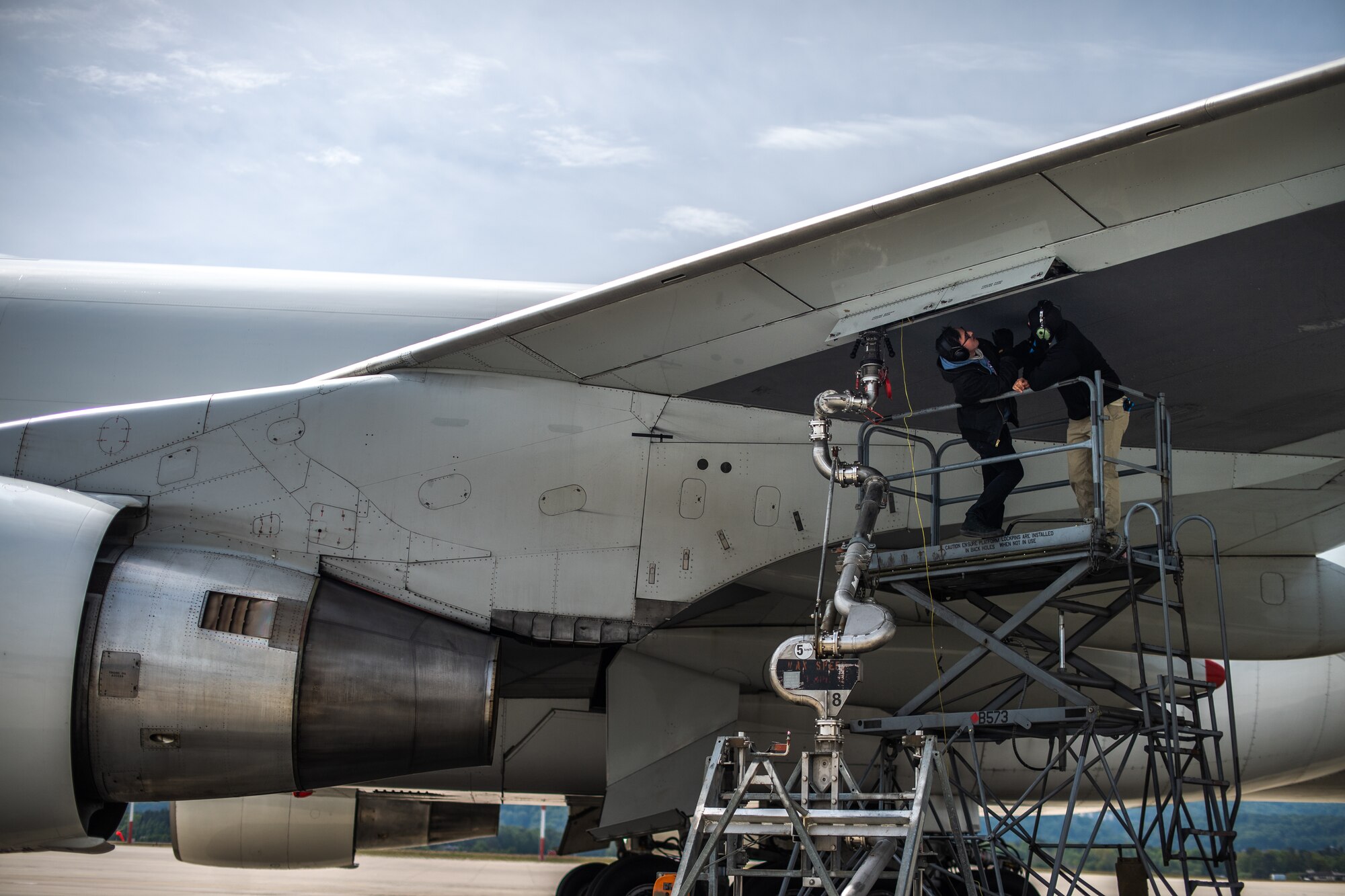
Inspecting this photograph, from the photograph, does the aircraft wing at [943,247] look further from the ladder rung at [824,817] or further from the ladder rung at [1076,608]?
the ladder rung at [824,817]

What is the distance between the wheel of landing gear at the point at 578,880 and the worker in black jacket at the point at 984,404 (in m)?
5.84

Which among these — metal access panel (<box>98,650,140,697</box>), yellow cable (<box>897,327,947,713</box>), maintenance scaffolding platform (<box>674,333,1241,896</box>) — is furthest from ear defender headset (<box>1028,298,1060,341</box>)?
metal access panel (<box>98,650,140,697</box>)

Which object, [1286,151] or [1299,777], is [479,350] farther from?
[1299,777]

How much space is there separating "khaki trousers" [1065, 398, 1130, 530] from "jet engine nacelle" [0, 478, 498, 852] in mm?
4096

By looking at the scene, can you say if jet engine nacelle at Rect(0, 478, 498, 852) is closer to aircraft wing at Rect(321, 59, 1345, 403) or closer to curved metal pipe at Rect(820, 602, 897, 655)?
aircraft wing at Rect(321, 59, 1345, 403)

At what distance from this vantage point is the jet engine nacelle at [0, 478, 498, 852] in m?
6.83

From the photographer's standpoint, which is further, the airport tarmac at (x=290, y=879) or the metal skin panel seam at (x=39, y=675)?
the airport tarmac at (x=290, y=879)

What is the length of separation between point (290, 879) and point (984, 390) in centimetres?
2323

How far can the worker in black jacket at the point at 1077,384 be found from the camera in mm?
6980

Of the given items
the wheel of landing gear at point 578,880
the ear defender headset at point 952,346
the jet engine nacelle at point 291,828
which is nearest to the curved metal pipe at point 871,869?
the ear defender headset at point 952,346

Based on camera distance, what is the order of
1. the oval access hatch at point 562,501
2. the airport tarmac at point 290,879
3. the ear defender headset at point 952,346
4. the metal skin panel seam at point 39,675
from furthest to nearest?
1. the airport tarmac at point 290,879
2. the oval access hatch at point 562,501
3. the ear defender headset at point 952,346
4. the metal skin panel seam at point 39,675

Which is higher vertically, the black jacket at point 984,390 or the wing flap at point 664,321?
the wing flap at point 664,321

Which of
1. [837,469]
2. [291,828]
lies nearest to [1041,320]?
[837,469]

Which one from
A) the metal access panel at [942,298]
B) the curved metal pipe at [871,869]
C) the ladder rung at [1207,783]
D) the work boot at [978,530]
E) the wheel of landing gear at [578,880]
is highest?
the metal access panel at [942,298]
